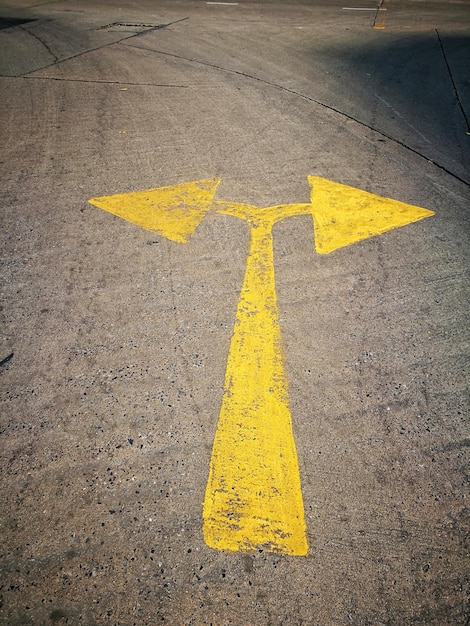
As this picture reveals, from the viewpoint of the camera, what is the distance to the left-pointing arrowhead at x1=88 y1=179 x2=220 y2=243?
12.8ft

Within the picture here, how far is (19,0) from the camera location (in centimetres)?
1381

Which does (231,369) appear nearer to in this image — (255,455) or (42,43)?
(255,455)

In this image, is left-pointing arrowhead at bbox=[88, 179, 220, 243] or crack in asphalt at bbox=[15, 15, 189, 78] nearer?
left-pointing arrowhead at bbox=[88, 179, 220, 243]

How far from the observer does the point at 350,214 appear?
411cm

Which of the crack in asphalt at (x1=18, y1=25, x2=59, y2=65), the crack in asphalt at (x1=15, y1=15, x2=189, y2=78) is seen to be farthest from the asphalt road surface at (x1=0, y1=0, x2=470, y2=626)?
the crack in asphalt at (x1=18, y1=25, x2=59, y2=65)

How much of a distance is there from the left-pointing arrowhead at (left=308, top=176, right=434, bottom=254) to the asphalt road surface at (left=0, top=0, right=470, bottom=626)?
0.10 ft

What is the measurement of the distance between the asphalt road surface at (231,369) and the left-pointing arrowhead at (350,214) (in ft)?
0.10

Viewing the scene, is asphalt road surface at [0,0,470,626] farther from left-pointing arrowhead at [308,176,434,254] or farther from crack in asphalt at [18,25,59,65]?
crack in asphalt at [18,25,59,65]

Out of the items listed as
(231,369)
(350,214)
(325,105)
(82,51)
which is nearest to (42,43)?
(82,51)

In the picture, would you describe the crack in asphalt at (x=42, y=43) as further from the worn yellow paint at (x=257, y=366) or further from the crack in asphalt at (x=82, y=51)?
the worn yellow paint at (x=257, y=366)

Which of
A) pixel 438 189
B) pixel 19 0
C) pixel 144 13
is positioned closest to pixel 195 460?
pixel 438 189

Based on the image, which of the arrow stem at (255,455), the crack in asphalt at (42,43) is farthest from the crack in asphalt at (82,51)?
the arrow stem at (255,455)

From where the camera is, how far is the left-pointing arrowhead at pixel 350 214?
3.84m

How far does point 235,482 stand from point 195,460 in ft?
0.71
